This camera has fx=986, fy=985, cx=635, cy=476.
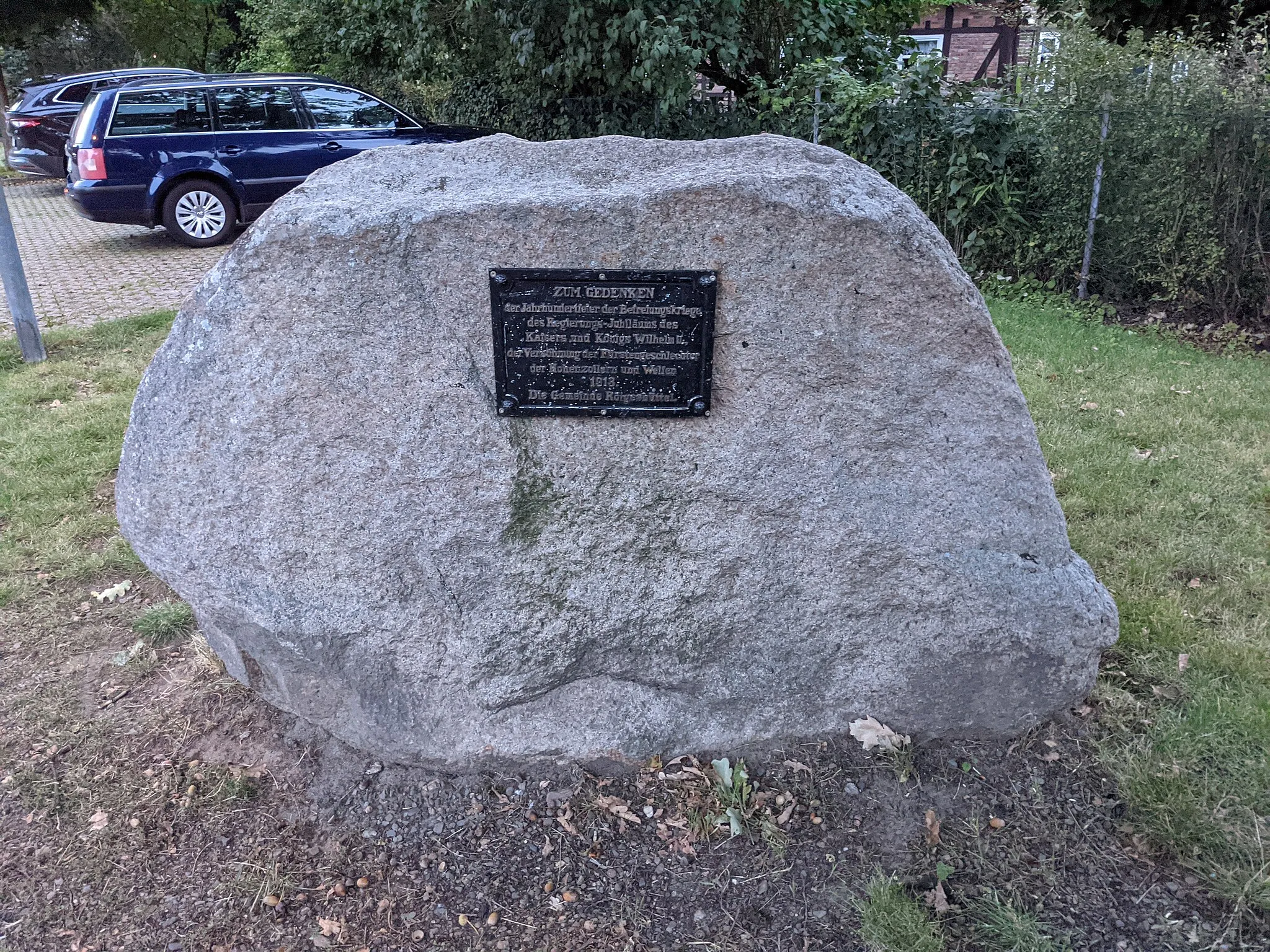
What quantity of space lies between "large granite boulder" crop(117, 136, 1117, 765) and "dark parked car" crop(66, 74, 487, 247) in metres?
8.98

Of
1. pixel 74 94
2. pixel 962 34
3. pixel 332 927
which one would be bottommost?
pixel 332 927

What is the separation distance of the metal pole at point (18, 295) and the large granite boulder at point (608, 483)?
4.82 meters

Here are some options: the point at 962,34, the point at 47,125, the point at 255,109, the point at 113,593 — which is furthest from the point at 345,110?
the point at 962,34

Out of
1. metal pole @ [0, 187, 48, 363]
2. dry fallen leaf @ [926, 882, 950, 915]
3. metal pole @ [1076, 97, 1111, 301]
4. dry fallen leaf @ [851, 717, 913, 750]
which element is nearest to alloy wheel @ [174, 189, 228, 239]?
metal pole @ [0, 187, 48, 363]

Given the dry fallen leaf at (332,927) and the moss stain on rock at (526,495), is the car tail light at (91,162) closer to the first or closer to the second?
the moss stain on rock at (526,495)

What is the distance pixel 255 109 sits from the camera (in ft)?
35.3

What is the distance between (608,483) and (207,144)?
9.79 meters

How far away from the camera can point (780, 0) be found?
10.3 m

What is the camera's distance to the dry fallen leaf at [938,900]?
2.45 m

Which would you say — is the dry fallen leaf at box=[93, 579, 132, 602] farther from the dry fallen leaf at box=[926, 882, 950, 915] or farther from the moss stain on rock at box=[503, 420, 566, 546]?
the dry fallen leaf at box=[926, 882, 950, 915]

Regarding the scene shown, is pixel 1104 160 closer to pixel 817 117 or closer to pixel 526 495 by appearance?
pixel 817 117

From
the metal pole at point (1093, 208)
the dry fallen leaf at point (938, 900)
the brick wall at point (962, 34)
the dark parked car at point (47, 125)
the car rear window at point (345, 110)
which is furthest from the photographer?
the brick wall at point (962, 34)

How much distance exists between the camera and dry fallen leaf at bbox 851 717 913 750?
2.87 metres

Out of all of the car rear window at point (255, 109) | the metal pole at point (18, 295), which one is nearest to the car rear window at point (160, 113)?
the car rear window at point (255, 109)
